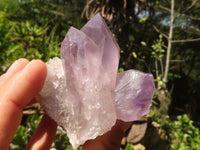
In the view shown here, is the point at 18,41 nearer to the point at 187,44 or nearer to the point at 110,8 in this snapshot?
the point at 110,8

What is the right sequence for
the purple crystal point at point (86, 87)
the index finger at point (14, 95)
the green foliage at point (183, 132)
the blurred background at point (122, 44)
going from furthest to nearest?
the green foliage at point (183, 132) < the blurred background at point (122, 44) < the purple crystal point at point (86, 87) < the index finger at point (14, 95)

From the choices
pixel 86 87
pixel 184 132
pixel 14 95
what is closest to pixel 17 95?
pixel 14 95

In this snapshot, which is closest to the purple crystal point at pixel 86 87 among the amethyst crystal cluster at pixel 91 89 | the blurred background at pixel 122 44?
the amethyst crystal cluster at pixel 91 89

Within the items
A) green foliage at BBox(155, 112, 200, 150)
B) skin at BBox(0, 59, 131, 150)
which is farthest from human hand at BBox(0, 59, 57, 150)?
green foliage at BBox(155, 112, 200, 150)

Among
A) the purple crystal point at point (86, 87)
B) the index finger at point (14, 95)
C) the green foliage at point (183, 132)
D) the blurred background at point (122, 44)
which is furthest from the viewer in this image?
the green foliage at point (183, 132)

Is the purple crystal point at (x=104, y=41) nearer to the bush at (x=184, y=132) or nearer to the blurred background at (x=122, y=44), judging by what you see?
the blurred background at (x=122, y=44)

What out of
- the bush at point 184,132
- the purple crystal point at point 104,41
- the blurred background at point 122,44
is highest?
the purple crystal point at point 104,41

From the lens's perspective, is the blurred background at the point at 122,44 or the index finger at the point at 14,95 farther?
the blurred background at the point at 122,44

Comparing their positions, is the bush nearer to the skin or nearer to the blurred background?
the blurred background
